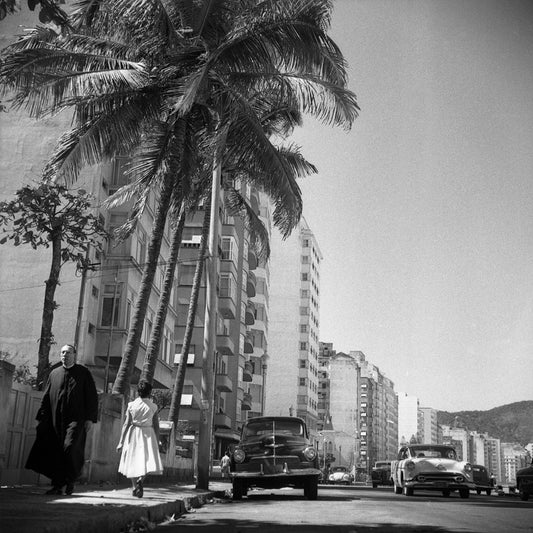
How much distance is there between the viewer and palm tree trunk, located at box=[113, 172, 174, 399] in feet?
64.2

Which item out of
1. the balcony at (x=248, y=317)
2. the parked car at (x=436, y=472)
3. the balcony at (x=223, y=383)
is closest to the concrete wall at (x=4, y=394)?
the parked car at (x=436, y=472)

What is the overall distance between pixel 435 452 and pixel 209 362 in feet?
24.5

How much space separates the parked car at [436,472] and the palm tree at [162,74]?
28.9ft

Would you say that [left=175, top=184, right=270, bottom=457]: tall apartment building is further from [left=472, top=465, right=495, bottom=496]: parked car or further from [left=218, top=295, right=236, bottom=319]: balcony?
[left=472, top=465, right=495, bottom=496]: parked car

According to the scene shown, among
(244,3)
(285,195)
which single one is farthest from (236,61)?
(285,195)

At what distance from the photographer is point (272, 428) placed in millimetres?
19891

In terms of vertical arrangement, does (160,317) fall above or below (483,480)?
above

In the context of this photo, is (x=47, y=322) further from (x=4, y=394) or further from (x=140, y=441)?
(x=140, y=441)

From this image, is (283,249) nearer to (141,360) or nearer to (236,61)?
(141,360)

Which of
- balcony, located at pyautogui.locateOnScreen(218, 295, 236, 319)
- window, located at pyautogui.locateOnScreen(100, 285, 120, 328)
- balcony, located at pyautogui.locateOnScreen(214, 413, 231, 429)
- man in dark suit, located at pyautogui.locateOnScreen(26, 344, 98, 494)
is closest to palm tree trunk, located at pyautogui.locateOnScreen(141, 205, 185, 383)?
window, located at pyautogui.locateOnScreen(100, 285, 120, 328)

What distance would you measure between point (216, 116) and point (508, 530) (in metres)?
14.3

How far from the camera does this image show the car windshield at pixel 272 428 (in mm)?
19812

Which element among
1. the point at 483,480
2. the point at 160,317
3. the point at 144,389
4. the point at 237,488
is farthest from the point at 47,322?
the point at 483,480

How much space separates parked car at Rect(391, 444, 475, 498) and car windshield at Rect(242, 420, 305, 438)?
458cm
